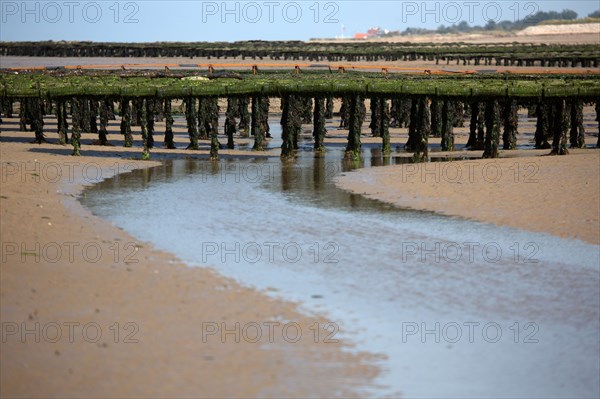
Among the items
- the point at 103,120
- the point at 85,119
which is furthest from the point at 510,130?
the point at 85,119

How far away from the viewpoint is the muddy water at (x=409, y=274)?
11.6 metres

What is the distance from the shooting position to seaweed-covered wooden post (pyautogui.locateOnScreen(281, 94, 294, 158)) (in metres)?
32.7

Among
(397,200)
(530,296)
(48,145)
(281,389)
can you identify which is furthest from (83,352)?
(48,145)

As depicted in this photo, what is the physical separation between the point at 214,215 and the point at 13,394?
1114cm

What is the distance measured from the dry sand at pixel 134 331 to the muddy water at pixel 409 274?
0.64m

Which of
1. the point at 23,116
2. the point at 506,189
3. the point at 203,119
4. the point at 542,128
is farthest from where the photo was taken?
the point at 23,116

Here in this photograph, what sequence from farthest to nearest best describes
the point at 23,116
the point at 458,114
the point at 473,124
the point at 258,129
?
the point at 458,114, the point at 23,116, the point at 473,124, the point at 258,129

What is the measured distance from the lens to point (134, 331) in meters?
12.1

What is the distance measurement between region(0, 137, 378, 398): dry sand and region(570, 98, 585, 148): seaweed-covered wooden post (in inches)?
837

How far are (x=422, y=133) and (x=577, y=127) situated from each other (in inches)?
276

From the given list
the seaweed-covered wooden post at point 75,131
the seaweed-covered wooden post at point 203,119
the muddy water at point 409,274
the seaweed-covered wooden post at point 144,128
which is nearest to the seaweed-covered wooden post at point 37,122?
the seaweed-covered wooden post at point 75,131

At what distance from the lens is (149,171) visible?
29.3 metres

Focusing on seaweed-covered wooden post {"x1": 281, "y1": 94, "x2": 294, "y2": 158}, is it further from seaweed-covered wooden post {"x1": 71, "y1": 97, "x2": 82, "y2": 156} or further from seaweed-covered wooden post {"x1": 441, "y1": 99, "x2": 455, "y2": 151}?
seaweed-covered wooden post {"x1": 71, "y1": 97, "x2": 82, "y2": 156}

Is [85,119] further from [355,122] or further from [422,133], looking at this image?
[422,133]
